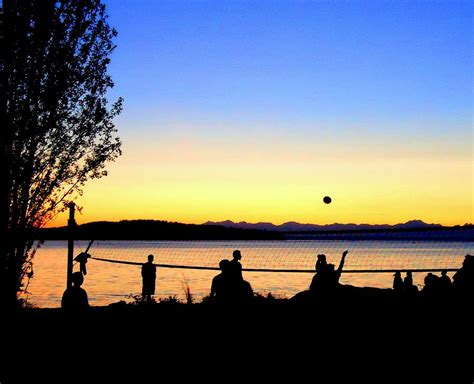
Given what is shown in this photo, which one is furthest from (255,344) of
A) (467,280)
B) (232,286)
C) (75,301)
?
(467,280)

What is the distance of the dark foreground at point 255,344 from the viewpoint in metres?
10.0

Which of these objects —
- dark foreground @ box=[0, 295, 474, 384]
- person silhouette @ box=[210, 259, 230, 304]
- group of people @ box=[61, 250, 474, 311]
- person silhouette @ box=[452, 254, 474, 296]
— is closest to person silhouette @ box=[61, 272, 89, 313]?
group of people @ box=[61, 250, 474, 311]

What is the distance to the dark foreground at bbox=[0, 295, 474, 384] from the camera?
10.0 meters

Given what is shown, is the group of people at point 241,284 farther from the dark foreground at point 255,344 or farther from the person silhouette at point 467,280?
the dark foreground at point 255,344

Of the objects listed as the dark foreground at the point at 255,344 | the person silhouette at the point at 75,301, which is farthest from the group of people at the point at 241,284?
the dark foreground at the point at 255,344

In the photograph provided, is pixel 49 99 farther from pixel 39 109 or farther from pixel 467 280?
pixel 467 280

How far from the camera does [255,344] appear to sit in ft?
40.0

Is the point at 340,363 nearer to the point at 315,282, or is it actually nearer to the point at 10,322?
the point at 315,282

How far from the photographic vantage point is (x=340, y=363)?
35.4ft

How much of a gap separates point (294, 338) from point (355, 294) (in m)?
2.77

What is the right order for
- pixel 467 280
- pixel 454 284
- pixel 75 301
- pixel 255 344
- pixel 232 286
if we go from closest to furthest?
1. pixel 255 344
2. pixel 75 301
3. pixel 232 286
4. pixel 467 280
5. pixel 454 284

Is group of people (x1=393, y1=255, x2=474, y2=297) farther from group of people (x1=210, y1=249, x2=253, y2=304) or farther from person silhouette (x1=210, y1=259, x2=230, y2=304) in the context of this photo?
person silhouette (x1=210, y1=259, x2=230, y2=304)

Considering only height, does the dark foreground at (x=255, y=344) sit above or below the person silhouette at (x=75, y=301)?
below

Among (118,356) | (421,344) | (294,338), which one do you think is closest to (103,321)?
(118,356)
